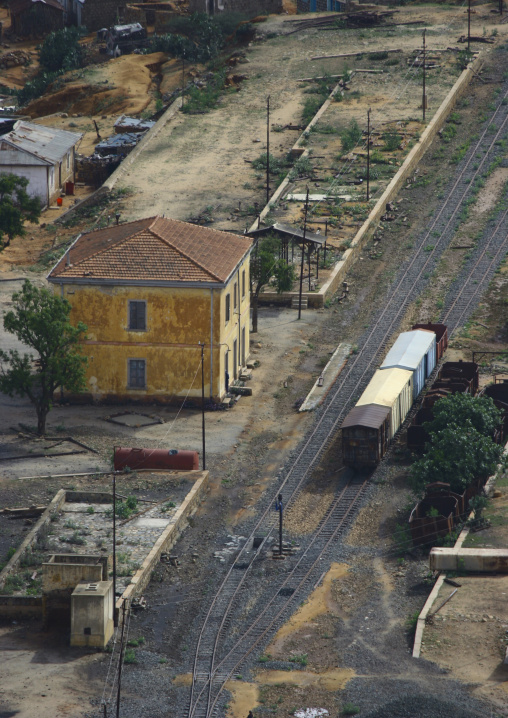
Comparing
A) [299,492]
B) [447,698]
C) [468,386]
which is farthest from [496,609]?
[468,386]


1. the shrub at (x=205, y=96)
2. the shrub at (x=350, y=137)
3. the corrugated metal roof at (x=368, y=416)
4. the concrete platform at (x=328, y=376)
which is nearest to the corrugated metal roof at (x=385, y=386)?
the corrugated metal roof at (x=368, y=416)

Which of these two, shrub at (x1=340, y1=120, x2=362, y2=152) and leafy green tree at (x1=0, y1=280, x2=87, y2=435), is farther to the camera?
shrub at (x1=340, y1=120, x2=362, y2=152)

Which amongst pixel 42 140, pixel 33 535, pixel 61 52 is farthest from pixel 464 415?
pixel 61 52

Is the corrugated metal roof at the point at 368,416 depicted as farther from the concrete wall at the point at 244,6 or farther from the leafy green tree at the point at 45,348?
the concrete wall at the point at 244,6

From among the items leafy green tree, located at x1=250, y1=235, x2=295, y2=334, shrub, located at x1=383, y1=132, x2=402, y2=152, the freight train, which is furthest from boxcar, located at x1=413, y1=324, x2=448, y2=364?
shrub, located at x1=383, y1=132, x2=402, y2=152

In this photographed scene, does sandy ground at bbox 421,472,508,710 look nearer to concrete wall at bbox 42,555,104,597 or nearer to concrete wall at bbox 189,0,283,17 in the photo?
concrete wall at bbox 42,555,104,597

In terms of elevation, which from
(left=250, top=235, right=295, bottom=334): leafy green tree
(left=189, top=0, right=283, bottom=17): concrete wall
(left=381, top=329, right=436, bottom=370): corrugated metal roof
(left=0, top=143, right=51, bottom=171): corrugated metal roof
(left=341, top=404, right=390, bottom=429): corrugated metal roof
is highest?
(left=189, top=0, right=283, bottom=17): concrete wall
